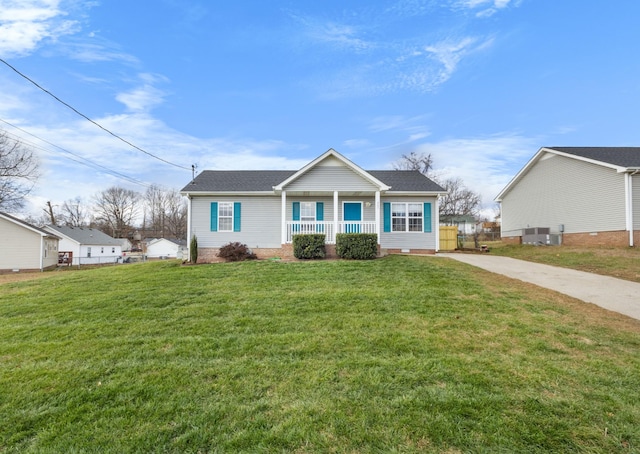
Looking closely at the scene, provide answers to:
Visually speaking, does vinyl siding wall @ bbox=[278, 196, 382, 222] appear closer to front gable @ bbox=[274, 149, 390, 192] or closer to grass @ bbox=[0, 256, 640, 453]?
front gable @ bbox=[274, 149, 390, 192]

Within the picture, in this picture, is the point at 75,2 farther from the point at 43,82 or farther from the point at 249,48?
the point at 249,48

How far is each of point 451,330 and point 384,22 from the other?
11357 millimetres

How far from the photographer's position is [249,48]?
499 inches

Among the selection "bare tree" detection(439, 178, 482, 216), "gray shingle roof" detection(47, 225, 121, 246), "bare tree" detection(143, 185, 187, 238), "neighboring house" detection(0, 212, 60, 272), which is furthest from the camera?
"bare tree" detection(143, 185, 187, 238)

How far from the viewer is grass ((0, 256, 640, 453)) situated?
2.49 meters

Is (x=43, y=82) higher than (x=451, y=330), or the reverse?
(x=43, y=82)

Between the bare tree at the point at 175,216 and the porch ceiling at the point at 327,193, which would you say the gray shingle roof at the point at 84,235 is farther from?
the porch ceiling at the point at 327,193

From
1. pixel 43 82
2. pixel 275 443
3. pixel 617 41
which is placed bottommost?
pixel 275 443

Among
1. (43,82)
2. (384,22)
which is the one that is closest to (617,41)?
(384,22)

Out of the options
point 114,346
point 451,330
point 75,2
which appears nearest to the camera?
point 114,346

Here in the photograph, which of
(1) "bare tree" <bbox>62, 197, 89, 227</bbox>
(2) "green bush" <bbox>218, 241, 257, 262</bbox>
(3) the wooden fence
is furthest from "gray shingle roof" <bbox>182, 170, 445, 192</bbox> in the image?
(1) "bare tree" <bbox>62, 197, 89, 227</bbox>

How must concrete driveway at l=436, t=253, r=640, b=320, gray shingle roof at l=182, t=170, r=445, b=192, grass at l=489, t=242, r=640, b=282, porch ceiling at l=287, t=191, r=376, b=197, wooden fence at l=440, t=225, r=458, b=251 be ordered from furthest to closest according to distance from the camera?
wooden fence at l=440, t=225, r=458, b=251 → gray shingle roof at l=182, t=170, r=445, b=192 → porch ceiling at l=287, t=191, r=376, b=197 → grass at l=489, t=242, r=640, b=282 → concrete driveway at l=436, t=253, r=640, b=320

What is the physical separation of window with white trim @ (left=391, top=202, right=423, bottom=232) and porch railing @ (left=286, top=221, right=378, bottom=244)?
142 cm

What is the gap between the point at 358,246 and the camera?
12.1 meters
